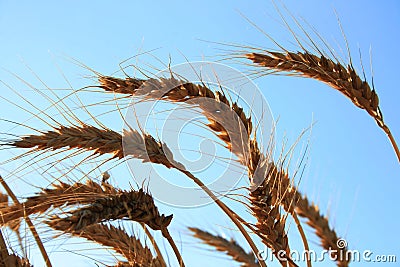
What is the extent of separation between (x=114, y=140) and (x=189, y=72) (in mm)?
442

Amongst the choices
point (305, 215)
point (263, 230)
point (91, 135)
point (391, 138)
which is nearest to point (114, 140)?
point (91, 135)

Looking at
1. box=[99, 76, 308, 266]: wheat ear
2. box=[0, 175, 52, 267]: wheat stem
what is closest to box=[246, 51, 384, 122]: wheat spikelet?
box=[99, 76, 308, 266]: wheat ear

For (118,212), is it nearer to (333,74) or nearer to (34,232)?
(34,232)

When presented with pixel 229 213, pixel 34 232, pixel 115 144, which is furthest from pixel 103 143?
pixel 229 213

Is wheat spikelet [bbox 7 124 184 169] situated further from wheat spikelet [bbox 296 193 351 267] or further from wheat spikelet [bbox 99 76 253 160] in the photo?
wheat spikelet [bbox 296 193 351 267]

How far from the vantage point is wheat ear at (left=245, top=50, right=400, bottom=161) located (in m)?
1.99

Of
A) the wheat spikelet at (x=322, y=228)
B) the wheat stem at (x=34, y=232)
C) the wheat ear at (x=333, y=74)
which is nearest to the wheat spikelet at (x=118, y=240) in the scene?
the wheat stem at (x=34, y=232)

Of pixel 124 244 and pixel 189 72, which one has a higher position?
pixel 189 72

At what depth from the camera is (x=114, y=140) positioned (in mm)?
1739

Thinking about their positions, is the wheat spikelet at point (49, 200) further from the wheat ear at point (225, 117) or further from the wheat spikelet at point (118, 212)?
the wheat ear at point (225, 117)

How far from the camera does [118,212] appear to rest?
59.6 inches

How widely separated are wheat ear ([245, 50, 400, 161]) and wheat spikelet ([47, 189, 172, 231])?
768 millimetres

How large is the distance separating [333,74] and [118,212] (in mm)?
1031

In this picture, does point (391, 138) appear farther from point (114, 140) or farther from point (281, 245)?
point (114, 140)
